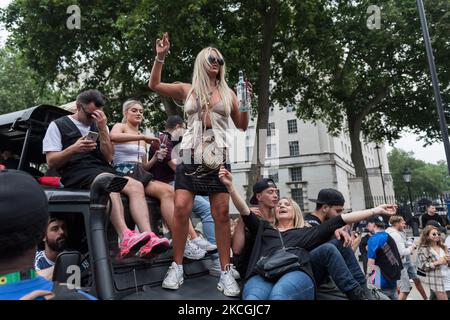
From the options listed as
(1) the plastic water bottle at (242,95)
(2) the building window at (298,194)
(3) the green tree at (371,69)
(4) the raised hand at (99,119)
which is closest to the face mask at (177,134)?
(4) the raised hand at (99,119)

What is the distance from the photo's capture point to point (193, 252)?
11.1 ft

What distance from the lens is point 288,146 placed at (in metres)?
47.0

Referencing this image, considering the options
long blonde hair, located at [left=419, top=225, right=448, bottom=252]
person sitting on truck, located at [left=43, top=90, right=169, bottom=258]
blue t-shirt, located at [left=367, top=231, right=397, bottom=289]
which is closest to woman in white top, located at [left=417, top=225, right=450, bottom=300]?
long blonde hair, located at [left=419, top=225, right=448, bottom=252]

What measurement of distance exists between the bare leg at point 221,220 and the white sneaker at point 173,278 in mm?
393

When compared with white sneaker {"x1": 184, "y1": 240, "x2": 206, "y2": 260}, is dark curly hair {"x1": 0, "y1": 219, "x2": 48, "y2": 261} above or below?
above

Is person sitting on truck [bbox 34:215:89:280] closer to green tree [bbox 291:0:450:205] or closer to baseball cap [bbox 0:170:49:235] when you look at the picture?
baseball cap [bbox 0:170:49:235]

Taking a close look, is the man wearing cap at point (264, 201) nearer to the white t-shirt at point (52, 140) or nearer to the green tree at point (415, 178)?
the white t-shirt at point (52, 140)

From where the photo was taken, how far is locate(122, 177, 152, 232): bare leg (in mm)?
3018

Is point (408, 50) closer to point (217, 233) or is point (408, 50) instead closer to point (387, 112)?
point (387, 112)

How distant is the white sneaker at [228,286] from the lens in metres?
2.87

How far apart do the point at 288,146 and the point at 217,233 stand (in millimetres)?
44572

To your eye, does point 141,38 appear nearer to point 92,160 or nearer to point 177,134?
point 177,134

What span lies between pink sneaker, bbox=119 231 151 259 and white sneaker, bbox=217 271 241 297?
→ 28.1 inches

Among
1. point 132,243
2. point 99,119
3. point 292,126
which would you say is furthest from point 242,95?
point 292,126
